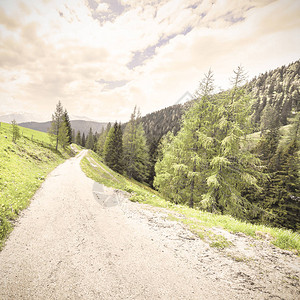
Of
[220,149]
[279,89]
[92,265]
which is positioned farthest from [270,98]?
[92,265]

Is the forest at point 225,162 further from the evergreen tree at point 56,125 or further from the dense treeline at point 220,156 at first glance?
the evergreen tree at point 56,125

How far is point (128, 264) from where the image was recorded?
14.4 feet

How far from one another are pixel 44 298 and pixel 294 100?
6474 inches

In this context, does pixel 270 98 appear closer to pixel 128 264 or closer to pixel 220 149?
pixel 220 149

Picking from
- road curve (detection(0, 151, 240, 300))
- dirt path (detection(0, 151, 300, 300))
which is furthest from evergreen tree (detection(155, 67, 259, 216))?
road curve (detection(0, 151, 240, 300))

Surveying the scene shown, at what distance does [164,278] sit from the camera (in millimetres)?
3934

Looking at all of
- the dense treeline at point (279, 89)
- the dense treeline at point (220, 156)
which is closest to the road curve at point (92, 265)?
the dense treeline at point (220, 156)

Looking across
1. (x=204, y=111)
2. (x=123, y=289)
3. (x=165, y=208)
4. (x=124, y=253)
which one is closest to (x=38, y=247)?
(x=124, y=253)

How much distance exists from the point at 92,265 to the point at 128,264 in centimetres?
114

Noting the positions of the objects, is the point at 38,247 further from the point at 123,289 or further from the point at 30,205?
the point at 30,205

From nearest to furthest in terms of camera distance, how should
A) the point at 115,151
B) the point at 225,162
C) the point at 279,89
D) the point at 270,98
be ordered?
1. the point at 225,162
2. the point at 115,151
3. the point at 270,98
4. the point at 279,89

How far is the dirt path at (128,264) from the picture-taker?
11.5ft

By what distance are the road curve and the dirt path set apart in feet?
0.08

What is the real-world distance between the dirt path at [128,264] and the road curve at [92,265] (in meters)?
0.02
